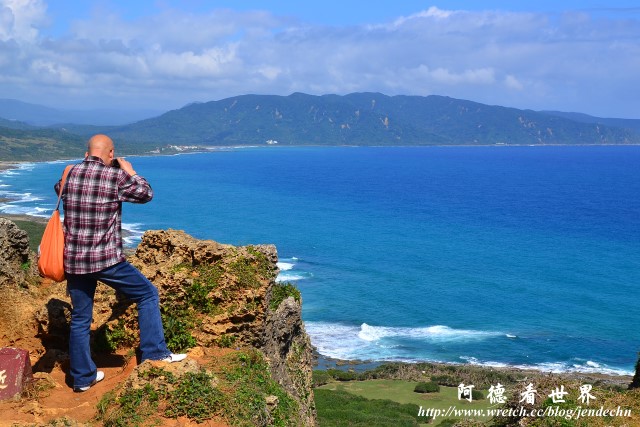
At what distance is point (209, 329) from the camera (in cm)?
887

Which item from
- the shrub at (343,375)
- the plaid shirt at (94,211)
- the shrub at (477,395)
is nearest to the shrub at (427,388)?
the shrub at (477,395)

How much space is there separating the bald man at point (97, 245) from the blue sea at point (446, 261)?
45.2m

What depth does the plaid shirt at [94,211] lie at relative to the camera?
748cm

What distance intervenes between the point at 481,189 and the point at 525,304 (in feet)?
327

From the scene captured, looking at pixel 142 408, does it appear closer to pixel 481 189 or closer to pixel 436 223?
→ pixel 436 223

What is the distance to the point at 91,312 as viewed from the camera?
7.93 meters

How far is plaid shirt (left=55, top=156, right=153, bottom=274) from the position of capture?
295 inches

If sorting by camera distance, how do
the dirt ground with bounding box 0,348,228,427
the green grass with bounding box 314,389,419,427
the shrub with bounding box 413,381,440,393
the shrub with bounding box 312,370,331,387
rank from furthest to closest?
1. the shrub with bounding box 312,370,331,387
2. the shrub with bounding box 413,381,440,393
3. the green grass with bounding box 314,389,419,427
4. the dirt ground with bounding box 0,348,228,427

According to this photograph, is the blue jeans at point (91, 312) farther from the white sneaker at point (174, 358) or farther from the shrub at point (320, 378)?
the shrub at point (320, 378)

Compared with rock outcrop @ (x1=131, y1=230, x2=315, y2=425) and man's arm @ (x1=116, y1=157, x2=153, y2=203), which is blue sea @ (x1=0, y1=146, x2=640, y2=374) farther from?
man's arm @ (x1=116, y1=157, x2=153, y2=203)

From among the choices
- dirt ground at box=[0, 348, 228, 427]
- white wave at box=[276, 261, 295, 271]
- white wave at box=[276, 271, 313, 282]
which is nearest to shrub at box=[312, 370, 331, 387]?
white wave at box=[276, 271, 313, 282]

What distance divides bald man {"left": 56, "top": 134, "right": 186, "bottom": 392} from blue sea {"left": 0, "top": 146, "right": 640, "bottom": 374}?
45.2m

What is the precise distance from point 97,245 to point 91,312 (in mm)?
1047

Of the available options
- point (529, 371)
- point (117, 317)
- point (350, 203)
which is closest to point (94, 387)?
point (117, 317)
